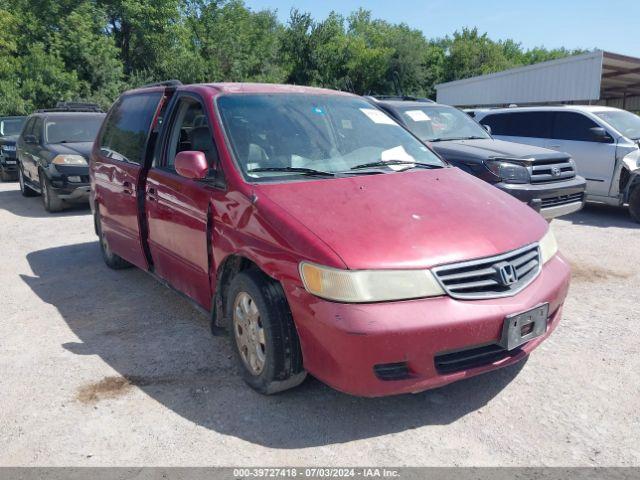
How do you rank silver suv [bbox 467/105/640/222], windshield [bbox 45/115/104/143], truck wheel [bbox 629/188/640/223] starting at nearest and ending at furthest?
truck wheel [bbox 629/188/640/223]
silver suv [bbox 467/105/640/222]
windshield [bbox 45/115/104/143]

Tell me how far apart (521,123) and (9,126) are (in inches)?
567

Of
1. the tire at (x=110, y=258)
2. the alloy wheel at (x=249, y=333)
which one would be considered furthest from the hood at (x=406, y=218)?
the tire at (x=110, y=258)

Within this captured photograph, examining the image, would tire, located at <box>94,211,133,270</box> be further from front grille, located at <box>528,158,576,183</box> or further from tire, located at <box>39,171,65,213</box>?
front grille, located at <box>528,158,576,183</box>

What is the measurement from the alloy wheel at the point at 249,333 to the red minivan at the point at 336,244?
12 mm

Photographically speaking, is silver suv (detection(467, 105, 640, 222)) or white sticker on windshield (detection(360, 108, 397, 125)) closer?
white sticker on windshield (detection(360, 108, 397, 125))

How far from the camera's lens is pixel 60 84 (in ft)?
90.2

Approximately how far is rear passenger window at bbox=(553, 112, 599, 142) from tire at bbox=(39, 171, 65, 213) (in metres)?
8.45

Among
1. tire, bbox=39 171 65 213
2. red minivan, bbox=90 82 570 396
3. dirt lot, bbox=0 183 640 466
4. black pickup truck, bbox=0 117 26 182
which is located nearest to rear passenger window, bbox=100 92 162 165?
red minivan, bbox=90 82 570 396

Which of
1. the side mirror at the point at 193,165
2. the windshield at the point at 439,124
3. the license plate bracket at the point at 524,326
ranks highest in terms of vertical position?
the side mirror at the point at 193,165

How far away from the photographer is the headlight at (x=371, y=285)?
275 centimetres

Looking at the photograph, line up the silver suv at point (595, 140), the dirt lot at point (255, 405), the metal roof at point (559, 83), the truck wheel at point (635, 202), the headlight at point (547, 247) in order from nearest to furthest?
1. the dirt lot at point (255, 405)
2. the headlight at point (547, 247)
3. the truck wheel at point (635, 202)
4. the silver suv at point (595, 140)
5. the metal roof at point (559, 83)

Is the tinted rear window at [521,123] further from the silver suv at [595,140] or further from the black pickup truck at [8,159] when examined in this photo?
the black pickup truck at [8,159]

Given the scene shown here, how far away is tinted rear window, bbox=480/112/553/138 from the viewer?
32.0 ft

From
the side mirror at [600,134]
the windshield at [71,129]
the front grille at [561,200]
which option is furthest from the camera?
the windshield at [71,129]
